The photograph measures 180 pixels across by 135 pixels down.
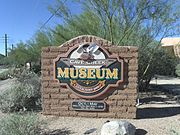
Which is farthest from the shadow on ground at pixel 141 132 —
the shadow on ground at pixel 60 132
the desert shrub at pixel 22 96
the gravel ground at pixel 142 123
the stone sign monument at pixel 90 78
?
the desert shrub at pixel 22 96

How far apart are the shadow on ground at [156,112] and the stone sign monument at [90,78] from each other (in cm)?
72

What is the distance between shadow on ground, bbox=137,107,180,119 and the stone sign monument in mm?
722

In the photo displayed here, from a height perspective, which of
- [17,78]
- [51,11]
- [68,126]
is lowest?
[68,126]

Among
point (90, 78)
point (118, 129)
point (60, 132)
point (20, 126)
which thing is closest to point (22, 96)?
point (90, 78)

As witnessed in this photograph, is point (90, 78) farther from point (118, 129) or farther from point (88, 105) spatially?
point (118, 129)

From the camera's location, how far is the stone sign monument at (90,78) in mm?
8875

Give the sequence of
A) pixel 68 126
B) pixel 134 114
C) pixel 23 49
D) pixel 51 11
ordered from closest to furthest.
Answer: pixel 68 126 < pixel 134 114 < pixel 51 11 < pixel 23 49

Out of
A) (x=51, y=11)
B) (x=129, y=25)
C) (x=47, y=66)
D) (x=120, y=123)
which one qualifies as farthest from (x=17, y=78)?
(x=120, y=123)

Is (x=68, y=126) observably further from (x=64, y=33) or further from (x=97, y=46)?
(x=64, y=33)

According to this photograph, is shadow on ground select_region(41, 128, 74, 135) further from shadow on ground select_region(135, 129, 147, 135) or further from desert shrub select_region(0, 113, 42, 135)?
shadow on ground select_region(135, 129, 147, 135)

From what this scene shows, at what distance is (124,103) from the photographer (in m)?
8.91

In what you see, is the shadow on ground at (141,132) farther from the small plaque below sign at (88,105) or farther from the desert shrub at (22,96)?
the desert shrub at (22,96)

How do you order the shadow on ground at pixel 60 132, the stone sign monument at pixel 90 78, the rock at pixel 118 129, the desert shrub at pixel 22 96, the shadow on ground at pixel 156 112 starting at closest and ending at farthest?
the rock at pixel 118 129 → the shadow on ground at pixel 60 132 → the stone sign monument at pixel 90 78 → the shadow on ground at pixel 156 112 → the desert shrub at pixel 22 96

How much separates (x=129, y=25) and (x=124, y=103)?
4.04m
